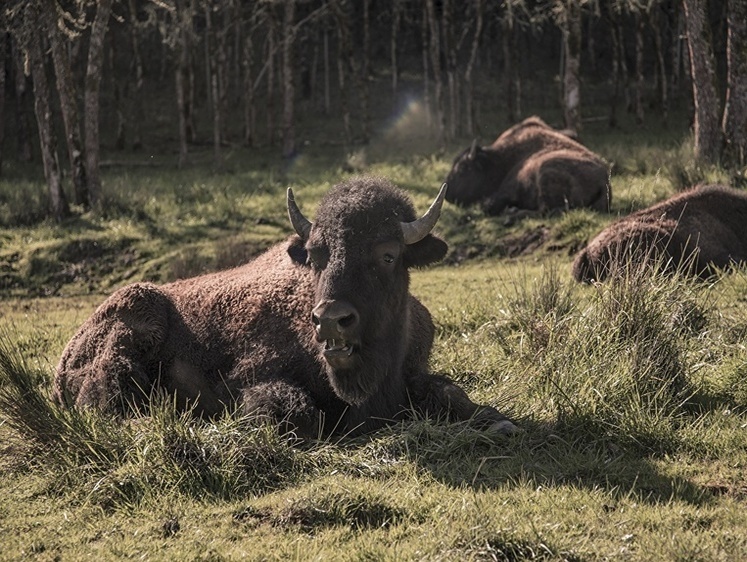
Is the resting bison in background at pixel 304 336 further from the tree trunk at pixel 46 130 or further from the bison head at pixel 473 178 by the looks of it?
the tree trunk at pixel 46 130

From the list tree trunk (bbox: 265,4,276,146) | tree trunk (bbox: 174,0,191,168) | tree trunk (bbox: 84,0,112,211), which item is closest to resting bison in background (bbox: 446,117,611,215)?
tree trunk (bbox: 84,0,112,211)

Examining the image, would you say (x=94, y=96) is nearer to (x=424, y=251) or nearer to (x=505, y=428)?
(x=424, y=251)

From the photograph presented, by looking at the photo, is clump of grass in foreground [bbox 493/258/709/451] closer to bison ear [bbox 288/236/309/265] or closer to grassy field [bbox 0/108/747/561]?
grassy field [bbox 0/108/747/561]

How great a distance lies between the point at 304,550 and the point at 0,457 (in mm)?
3221

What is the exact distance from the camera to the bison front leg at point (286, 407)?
24.7 feet

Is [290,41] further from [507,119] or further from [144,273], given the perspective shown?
[144,273]

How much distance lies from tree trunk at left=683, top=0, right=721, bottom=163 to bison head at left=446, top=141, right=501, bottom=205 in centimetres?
446

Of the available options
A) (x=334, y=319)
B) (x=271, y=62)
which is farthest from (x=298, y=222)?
(x=271, y=62)

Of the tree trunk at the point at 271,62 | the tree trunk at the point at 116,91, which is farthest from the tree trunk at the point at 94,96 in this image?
the tree trunk at the point at 116,91

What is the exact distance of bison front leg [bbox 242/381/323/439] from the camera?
7.52 m

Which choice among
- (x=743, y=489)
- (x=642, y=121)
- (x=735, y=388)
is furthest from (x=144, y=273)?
(x=642, y=121)

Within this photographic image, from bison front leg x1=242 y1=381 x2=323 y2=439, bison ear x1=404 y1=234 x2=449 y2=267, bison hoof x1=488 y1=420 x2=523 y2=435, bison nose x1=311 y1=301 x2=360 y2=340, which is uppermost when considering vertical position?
bison ear x1=404 y1=234 x2=449 y2=267

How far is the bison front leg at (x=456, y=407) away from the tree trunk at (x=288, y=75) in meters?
25.8

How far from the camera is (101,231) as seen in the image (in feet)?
63.2
